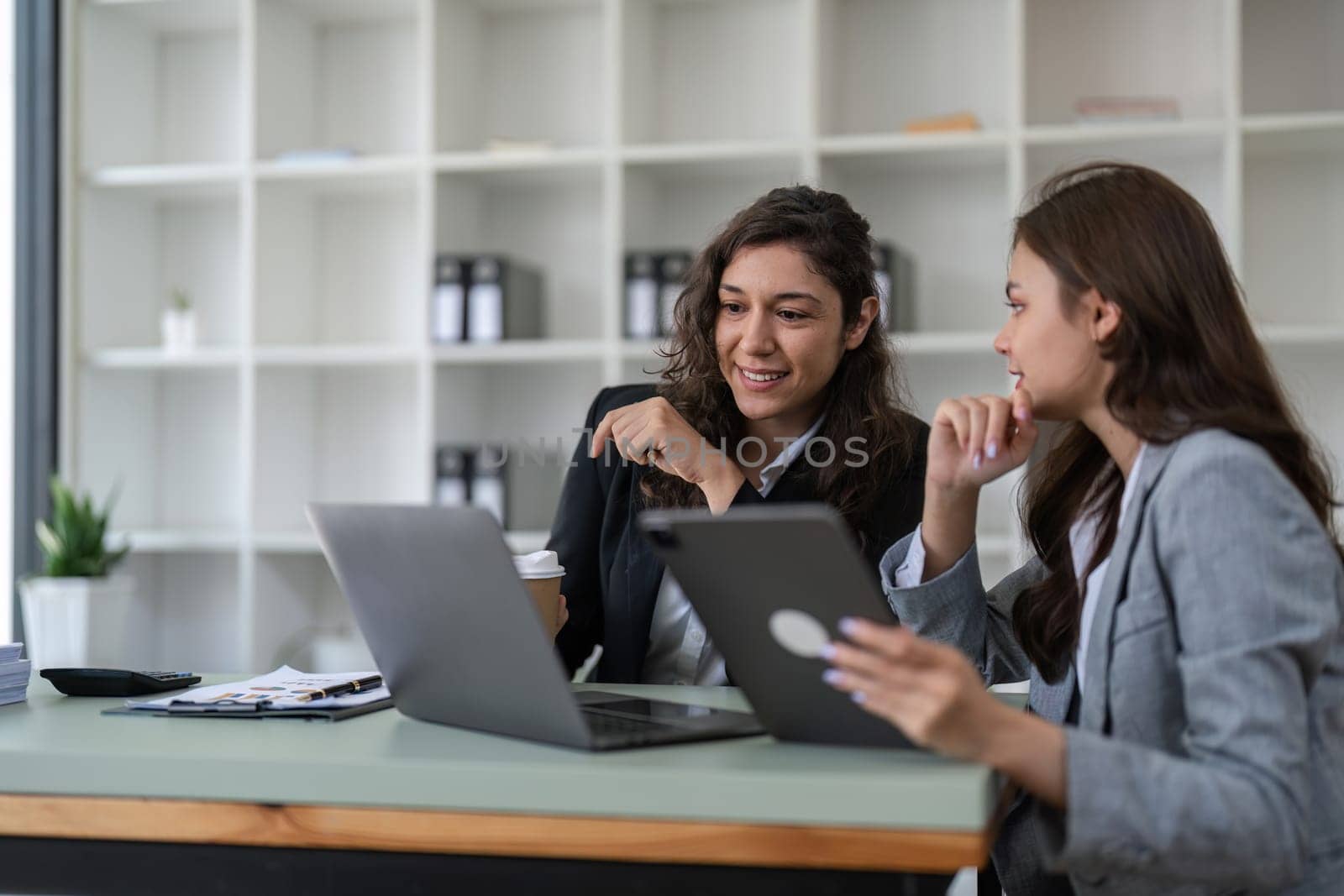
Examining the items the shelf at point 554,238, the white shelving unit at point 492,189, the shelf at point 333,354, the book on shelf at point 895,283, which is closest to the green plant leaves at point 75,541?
the white shelving unit at point 492,189

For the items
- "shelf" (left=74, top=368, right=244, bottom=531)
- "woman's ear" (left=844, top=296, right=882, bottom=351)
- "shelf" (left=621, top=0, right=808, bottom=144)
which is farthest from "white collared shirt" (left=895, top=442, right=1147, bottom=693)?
"shelf" (left=74, top=368, right=244, bottom=531)

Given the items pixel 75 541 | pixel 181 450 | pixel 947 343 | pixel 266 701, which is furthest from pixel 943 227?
pixel 266 701

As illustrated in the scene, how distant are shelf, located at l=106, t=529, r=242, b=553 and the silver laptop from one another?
2578 mm

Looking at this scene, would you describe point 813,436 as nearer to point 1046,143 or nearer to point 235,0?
point 1046,143

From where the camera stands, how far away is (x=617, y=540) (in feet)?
6.54

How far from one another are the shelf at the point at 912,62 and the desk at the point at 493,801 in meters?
2.72

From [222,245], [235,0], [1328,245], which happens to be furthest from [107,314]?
[1328,245]

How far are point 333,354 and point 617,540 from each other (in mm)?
1855

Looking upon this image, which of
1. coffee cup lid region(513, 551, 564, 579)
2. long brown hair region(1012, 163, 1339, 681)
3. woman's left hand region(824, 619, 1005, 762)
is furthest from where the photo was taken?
coffee cup lid region(513, 551, 564, 579)

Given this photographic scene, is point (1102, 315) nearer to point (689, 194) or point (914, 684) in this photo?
point (914, 684)

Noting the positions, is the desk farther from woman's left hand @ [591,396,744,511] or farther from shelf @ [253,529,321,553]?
shelf @ [253,529,321,553]

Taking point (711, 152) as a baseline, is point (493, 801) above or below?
below

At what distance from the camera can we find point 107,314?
3898 millimetres

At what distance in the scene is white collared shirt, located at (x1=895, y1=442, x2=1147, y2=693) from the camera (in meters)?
1.20
